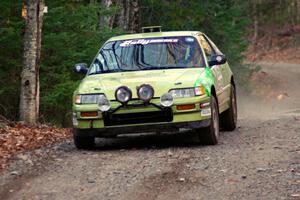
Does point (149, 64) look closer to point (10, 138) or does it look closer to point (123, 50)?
point (123, 50)

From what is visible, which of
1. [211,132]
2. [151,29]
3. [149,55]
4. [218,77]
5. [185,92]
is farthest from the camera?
[151,29]

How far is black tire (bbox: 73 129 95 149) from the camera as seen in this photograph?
10.2m

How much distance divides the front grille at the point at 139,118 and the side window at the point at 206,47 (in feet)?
5.75

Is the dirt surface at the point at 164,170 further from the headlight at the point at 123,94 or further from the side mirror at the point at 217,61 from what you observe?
the side mirror at the point at 217,61

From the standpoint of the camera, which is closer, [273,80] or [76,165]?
[76,165]

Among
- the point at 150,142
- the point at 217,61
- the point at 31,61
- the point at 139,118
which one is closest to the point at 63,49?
the point at 31,61

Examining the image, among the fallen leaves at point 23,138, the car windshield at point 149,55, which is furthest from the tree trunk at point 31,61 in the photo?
the car windshield at point 149,55

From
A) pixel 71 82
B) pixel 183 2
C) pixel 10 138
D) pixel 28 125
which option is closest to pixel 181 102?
pixel 10 138

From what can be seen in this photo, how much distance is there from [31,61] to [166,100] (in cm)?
452

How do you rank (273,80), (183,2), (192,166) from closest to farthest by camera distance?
(192,166)
(183,2)
(273,80)

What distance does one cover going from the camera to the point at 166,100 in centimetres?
970

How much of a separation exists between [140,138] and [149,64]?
1525 millimetres

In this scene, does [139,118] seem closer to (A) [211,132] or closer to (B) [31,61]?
(A) [211,132]

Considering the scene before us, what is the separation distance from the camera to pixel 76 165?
8.99 meters
